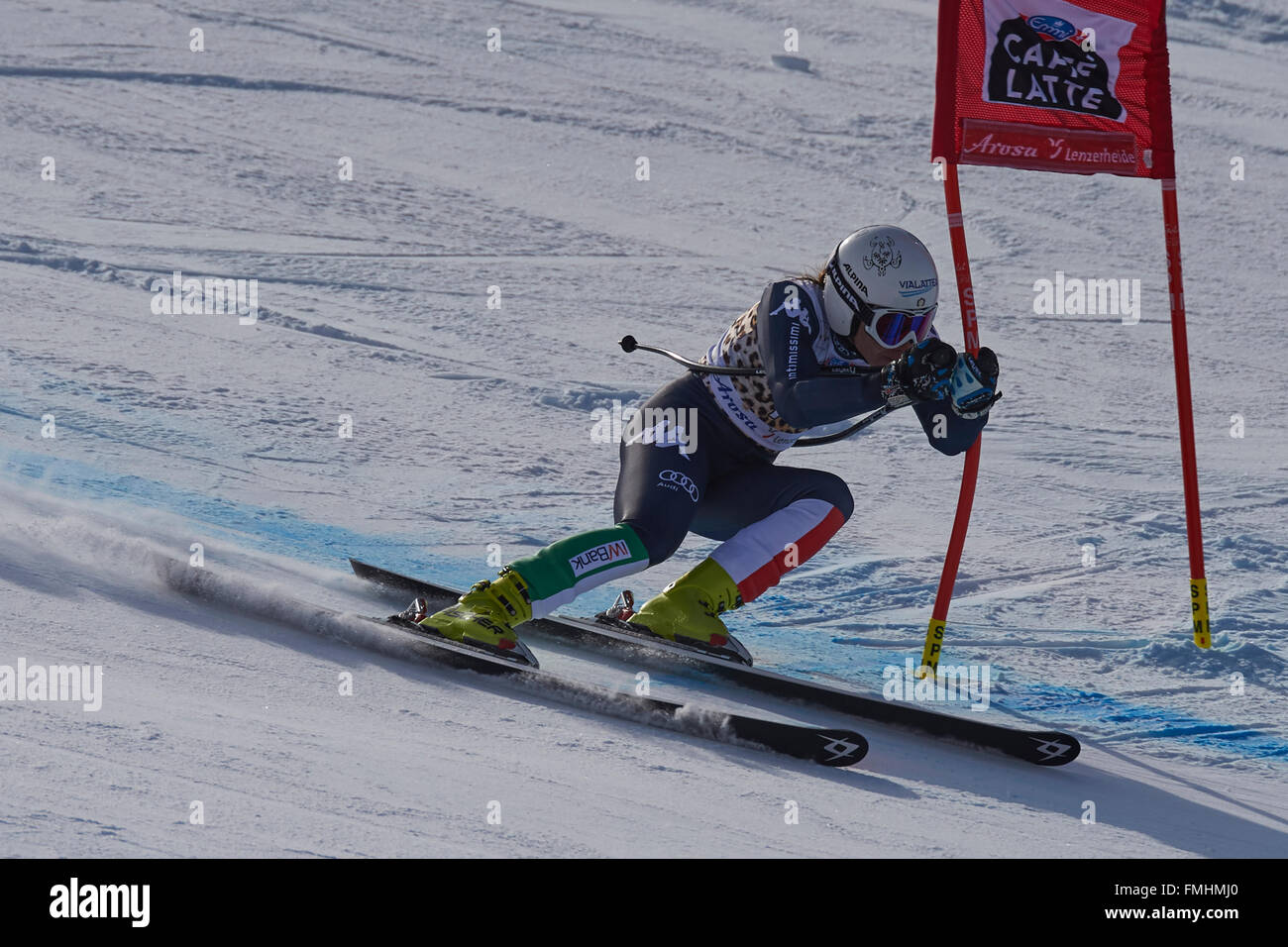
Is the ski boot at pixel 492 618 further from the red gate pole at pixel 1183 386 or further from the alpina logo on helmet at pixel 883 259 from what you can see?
the red gate pole at pixel 1183 386

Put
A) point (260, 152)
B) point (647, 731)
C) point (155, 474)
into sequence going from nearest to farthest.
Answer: point (647, 731) → point (155, 474) → point (260, 152)

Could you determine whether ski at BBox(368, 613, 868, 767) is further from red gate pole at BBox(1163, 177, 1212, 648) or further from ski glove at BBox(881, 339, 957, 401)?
red gate pole at BBox(1163, 177, 1212, 648)

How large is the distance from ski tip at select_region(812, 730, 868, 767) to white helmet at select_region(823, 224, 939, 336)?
1.24 metres

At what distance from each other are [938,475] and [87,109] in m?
7.30

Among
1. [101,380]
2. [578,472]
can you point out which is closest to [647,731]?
[578,472]

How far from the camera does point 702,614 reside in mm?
4820

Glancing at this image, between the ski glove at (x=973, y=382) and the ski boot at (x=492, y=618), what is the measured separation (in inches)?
53.5

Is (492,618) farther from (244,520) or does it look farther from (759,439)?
(244,520)

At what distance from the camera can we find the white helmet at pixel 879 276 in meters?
4.52

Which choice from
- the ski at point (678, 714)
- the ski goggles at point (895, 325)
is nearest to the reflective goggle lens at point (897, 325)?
A: the ski goggles at point (895, 325)

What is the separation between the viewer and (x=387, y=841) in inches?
126

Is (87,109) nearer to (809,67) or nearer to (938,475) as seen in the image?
(809,67)

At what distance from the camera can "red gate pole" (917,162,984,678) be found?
179 inches

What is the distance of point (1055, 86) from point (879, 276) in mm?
854
